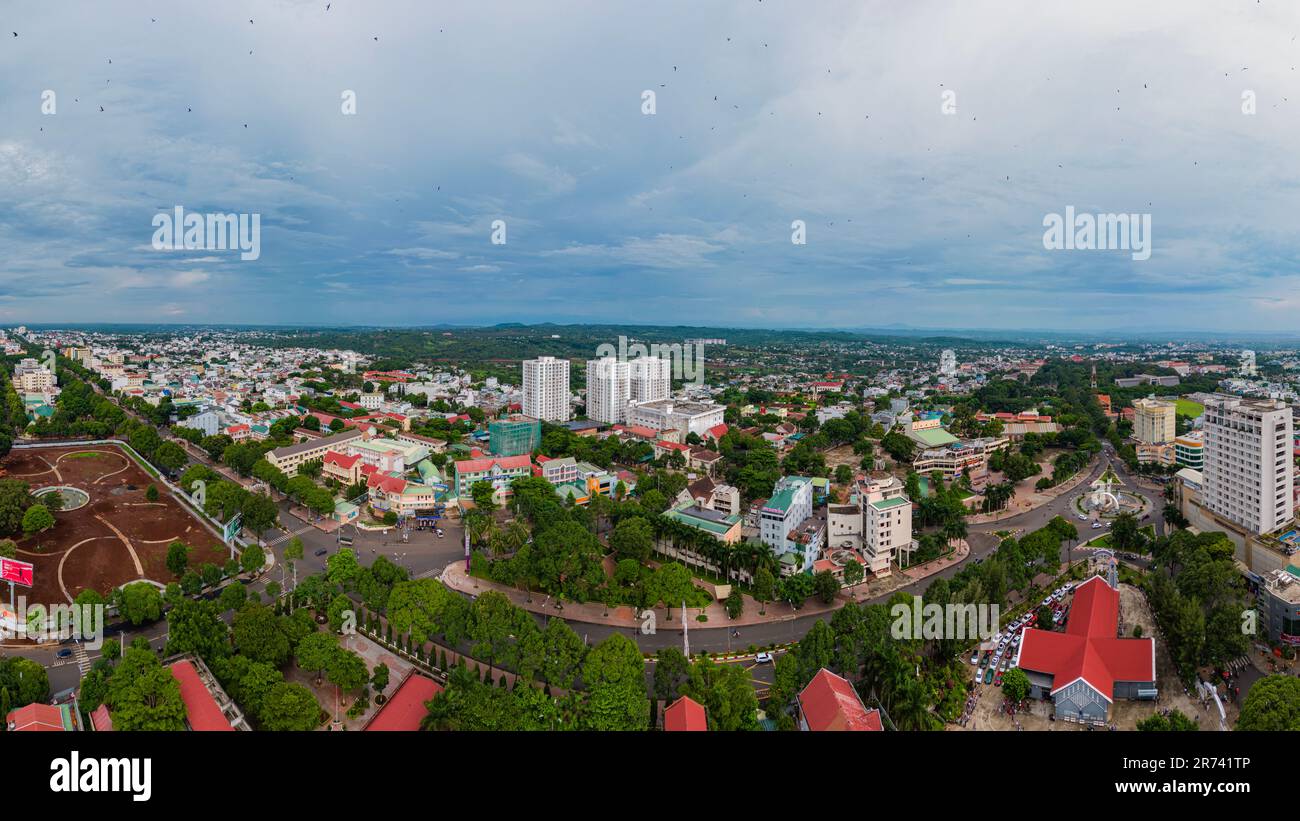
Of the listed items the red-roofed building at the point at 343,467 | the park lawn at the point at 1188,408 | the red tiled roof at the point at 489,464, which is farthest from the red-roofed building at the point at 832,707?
the park lawn at the point at 1188,408

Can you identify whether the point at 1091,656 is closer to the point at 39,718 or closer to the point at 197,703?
the point at 197,703

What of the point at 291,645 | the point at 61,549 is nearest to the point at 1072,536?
the point at 291,645

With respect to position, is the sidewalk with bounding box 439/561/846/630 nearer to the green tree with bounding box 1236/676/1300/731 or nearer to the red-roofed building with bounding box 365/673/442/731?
the red-roofed building with bounding box 365/673/442/731

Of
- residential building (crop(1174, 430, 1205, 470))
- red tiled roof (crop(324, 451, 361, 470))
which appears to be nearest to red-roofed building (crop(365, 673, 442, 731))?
red tiled roof (crop(324, 451, 361, 470))

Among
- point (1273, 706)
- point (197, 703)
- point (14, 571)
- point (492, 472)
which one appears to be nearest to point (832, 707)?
point (1273, 706)
